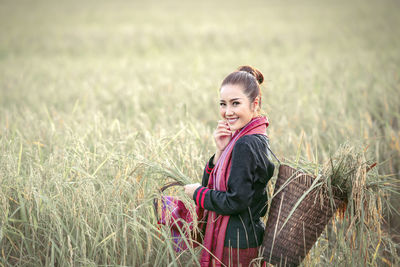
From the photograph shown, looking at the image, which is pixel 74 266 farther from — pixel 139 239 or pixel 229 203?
pixel 229 203

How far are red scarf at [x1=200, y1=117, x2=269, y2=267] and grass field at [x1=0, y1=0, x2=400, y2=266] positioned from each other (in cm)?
13

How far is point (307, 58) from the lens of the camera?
8953mm

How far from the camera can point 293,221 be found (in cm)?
163

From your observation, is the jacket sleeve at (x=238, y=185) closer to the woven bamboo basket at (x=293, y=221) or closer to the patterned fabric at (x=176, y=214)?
the woven bamboo basket at (x=293, y=221)

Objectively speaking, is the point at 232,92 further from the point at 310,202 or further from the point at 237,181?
the point at 310,202

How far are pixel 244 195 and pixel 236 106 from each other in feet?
1.35

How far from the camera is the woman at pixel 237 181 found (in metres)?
1.58

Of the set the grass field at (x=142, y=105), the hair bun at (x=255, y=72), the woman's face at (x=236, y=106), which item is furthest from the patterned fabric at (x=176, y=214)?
the hair bun at (x=255, y=72)

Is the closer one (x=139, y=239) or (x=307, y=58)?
(x=139, y=239)

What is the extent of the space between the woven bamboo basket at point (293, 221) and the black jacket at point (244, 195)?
0.07 meters

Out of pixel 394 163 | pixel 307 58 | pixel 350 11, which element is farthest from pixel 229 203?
pixel 350 11

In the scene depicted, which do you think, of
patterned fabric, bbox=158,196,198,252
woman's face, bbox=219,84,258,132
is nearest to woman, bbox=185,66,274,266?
woman's face, bbox=219,84,258,132

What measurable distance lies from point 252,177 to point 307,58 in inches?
313

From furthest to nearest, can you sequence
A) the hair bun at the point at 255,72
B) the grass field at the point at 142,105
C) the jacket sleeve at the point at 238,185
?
the grass field at the point at 142,105 → the hair bun at the point at 255,72 → the jacket sleeve at the point at 238,185
